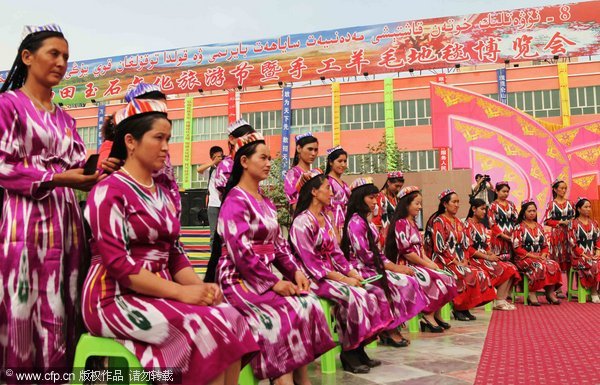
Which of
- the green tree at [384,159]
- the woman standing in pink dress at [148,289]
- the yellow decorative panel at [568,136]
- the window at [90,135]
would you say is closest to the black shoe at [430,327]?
the woman standing in pink dress at [148,289]

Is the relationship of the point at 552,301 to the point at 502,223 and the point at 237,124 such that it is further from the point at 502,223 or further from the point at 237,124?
the point at 237,124

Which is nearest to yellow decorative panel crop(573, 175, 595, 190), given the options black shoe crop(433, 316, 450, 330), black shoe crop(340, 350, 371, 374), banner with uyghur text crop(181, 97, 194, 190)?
black shoe crop(433, 316, 450, 330)

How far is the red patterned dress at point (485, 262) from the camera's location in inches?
243

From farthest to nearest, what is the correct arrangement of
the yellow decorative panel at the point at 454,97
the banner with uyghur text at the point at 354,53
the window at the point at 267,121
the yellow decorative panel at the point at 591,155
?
the window at the point at 267,121, the banner with uyghur text at the point at 354,53, the yellow decorative panel at the point at 591,155, the yellow decorative panel at the point at 454,97

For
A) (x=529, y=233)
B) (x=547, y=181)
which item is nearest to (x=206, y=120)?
(x=547, y=181)

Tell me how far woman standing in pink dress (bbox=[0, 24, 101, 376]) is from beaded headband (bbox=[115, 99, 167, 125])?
0.79 ft

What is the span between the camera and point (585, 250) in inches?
272

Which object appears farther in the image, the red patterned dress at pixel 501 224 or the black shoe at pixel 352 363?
the red patterned dress at pixel 501 224

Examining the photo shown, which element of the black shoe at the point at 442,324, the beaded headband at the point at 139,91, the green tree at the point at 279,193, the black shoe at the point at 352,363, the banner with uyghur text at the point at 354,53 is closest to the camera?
the beaded headband at the point at 139,91

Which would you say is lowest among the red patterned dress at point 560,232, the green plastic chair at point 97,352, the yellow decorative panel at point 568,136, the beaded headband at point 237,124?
the green plastic chair at point 97,352

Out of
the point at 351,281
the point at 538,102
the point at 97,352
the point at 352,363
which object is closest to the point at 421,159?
the point at 538,102

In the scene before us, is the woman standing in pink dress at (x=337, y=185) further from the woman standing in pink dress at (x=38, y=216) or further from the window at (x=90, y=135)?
the window at (x=90, y=135)

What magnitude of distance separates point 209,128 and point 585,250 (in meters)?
21.0

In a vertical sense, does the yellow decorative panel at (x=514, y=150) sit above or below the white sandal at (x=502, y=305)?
above
